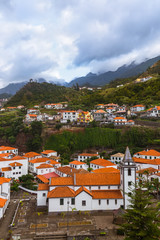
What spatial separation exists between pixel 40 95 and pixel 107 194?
96.1m

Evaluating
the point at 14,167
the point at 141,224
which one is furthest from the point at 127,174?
the point at 14,167

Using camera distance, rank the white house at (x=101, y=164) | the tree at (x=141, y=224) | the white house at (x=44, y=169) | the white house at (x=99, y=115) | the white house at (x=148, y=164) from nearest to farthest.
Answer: the tree at (x=141, y=224) → the white house at (x=148, y=164) → the white house at (x=101, y=164) → the white house at (x=44, y=169) → the white house at (x=99, y=115)

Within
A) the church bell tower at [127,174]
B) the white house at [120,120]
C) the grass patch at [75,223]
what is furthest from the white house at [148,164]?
the white house at [120,120]

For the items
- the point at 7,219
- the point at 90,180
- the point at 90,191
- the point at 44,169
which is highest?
the point at 90,180

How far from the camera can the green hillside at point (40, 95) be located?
355 feet

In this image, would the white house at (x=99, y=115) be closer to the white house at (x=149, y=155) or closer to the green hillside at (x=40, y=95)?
the white house at (x=149, y=155)

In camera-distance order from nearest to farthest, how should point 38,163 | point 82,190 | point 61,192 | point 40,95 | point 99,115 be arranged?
point 82,190
point 61,192
point 38,163
point 99,115
point 40,95

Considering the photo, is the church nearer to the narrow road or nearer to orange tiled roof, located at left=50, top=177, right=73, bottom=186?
orange tiled roof, located at left=50, top=177, right=73, bottom=186

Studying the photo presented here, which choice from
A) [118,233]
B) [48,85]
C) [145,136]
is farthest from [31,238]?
[48,85]

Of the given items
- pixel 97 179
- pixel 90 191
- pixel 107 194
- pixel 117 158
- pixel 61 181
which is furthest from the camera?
pixel 117 158

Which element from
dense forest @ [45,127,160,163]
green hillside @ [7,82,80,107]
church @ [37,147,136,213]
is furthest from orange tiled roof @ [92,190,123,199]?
green hillside @ [7,82,80,107]

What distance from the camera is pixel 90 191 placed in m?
25.3

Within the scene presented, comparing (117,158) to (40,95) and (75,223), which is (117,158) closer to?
(75,223)

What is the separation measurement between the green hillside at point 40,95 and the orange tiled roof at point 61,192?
3313 inches
